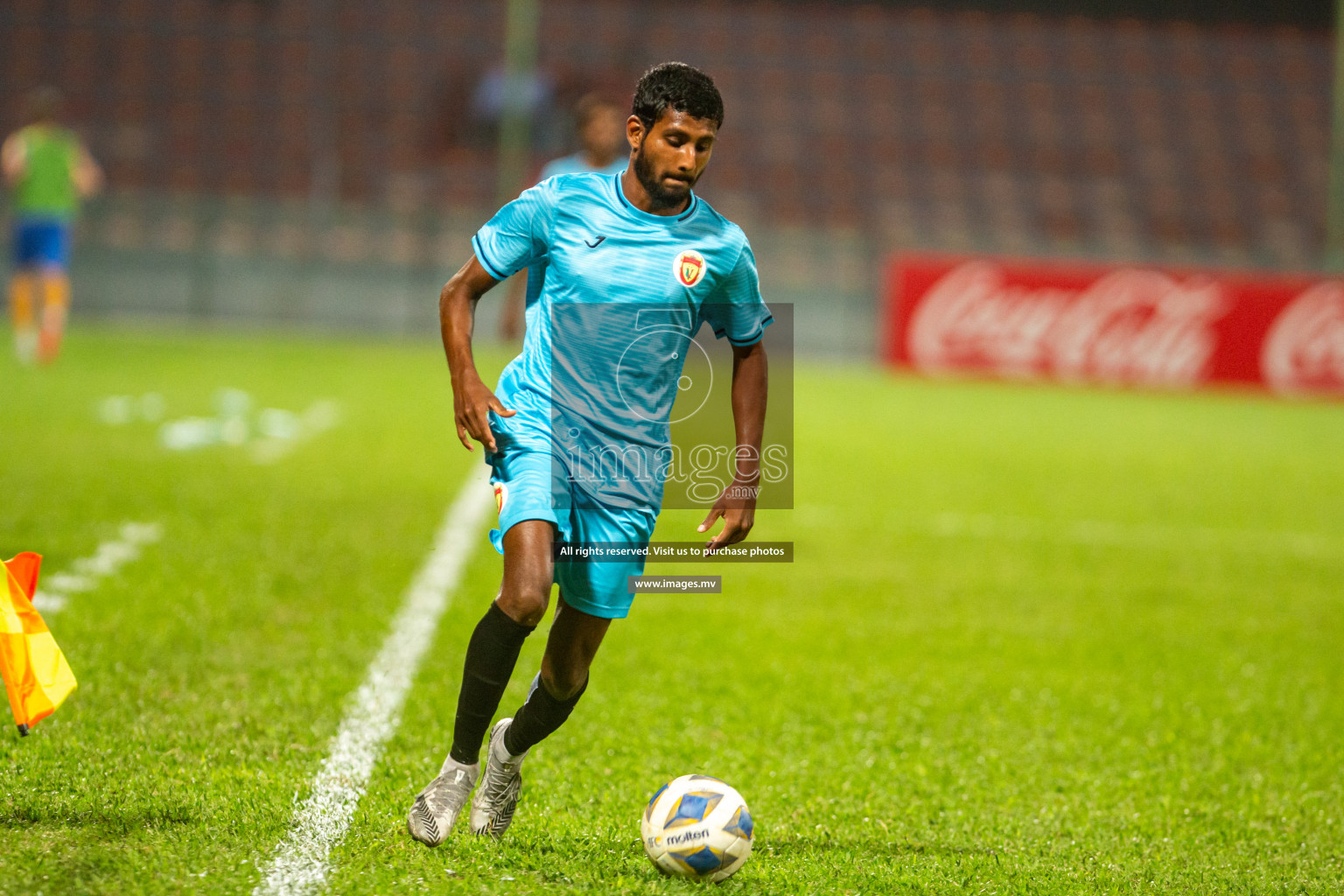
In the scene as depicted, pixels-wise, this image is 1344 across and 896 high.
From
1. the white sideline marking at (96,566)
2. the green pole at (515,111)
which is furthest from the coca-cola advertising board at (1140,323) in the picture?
the white sideline marking at (96,566)

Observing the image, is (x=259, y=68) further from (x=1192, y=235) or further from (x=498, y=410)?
(x=498, y=410)

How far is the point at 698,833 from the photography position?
286 cm

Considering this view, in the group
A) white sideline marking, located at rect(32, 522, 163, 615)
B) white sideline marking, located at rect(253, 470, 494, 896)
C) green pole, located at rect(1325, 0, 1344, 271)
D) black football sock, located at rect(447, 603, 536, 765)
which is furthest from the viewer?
green pole, located at rect(1325, 0, 1344, 271)

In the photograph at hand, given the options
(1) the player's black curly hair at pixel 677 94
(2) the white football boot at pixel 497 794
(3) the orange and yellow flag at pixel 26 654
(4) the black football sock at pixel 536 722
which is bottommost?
(2) the white football boot at pixel 497 794

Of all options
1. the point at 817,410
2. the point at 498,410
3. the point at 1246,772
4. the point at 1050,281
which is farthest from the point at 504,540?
the point at 1050,281

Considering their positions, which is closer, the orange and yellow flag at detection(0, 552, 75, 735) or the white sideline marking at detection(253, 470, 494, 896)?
the white sideline marking at detection(253, 470, 494, 896)

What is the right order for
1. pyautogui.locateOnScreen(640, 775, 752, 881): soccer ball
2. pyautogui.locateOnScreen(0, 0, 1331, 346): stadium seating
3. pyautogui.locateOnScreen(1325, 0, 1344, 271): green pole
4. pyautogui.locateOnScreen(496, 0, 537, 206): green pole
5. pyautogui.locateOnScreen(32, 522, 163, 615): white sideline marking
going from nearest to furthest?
pyautogui.locateOnScreen(640, 775, 752, 881): soccer ball, pyautogui.locateOnScreen(32, 522, 163, 615): white sideline marking, pyautogui.locateOnScreen(496, 0, 537, 206): green pole, pyautogui.locateOnScreen(1325, 0, 1344, 271): green pole, pyautogui.locateOnScreen(0, 0, 1331, 346): stadium seating

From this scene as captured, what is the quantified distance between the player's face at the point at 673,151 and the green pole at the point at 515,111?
1887 centimetres

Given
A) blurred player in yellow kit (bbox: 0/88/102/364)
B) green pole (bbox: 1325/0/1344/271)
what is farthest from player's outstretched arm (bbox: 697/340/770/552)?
green pole (bbox: 1325/0/1344/271)

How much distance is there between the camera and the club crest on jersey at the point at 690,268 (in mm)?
3078

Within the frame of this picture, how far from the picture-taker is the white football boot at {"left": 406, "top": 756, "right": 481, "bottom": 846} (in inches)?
113

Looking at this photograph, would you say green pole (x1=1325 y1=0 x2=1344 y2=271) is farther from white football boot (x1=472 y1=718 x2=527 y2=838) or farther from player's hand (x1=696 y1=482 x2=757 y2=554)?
white football boot (x1=472 y1=718 x2=527 y2=838)

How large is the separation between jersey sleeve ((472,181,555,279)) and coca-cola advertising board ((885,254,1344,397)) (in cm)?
1668

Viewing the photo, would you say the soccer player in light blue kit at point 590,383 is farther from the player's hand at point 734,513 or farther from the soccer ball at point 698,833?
the soccer ball at point 698,833
